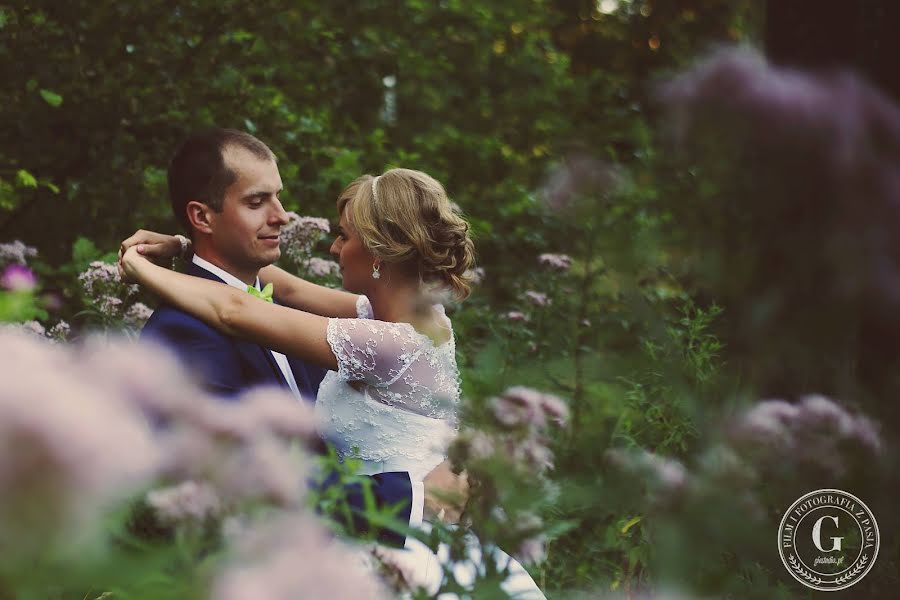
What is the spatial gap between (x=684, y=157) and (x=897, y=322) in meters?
0.29

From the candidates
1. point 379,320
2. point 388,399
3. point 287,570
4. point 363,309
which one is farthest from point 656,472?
point 363,309

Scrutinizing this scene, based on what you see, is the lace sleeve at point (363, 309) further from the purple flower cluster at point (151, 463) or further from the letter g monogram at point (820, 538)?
the purple flower cluster at point (151, 463)

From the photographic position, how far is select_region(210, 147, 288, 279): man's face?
→ 291 centimetres

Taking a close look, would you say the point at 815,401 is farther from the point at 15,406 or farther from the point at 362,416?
the point at 362,416

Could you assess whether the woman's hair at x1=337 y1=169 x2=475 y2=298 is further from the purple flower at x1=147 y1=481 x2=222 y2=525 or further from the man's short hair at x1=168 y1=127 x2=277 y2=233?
the purple flower at x1=147 y1=481 x2=222 y2=525

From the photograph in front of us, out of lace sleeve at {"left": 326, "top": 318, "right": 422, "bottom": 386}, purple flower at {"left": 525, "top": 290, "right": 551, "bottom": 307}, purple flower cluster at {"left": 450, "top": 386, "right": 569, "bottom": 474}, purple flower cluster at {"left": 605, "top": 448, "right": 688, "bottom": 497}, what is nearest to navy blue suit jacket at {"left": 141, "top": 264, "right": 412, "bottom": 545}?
lace sleeve at {"left": 326, "top": 318, "right": 422, "bottom": 386}

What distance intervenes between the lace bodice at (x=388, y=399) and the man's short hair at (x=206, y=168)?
64 centimetres

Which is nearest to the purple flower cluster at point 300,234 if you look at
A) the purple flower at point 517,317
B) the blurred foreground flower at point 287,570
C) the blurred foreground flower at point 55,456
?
the purple flower at point 517,317

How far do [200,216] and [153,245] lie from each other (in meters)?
0.17

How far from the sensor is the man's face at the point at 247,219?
291 centimetres

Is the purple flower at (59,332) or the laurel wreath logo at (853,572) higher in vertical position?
the laurel wreath logo at (853,572)

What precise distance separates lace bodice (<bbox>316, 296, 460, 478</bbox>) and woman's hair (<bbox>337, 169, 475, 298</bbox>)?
8.7 inches

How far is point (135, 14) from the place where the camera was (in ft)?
14.2

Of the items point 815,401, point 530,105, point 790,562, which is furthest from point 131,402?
point 530,105
